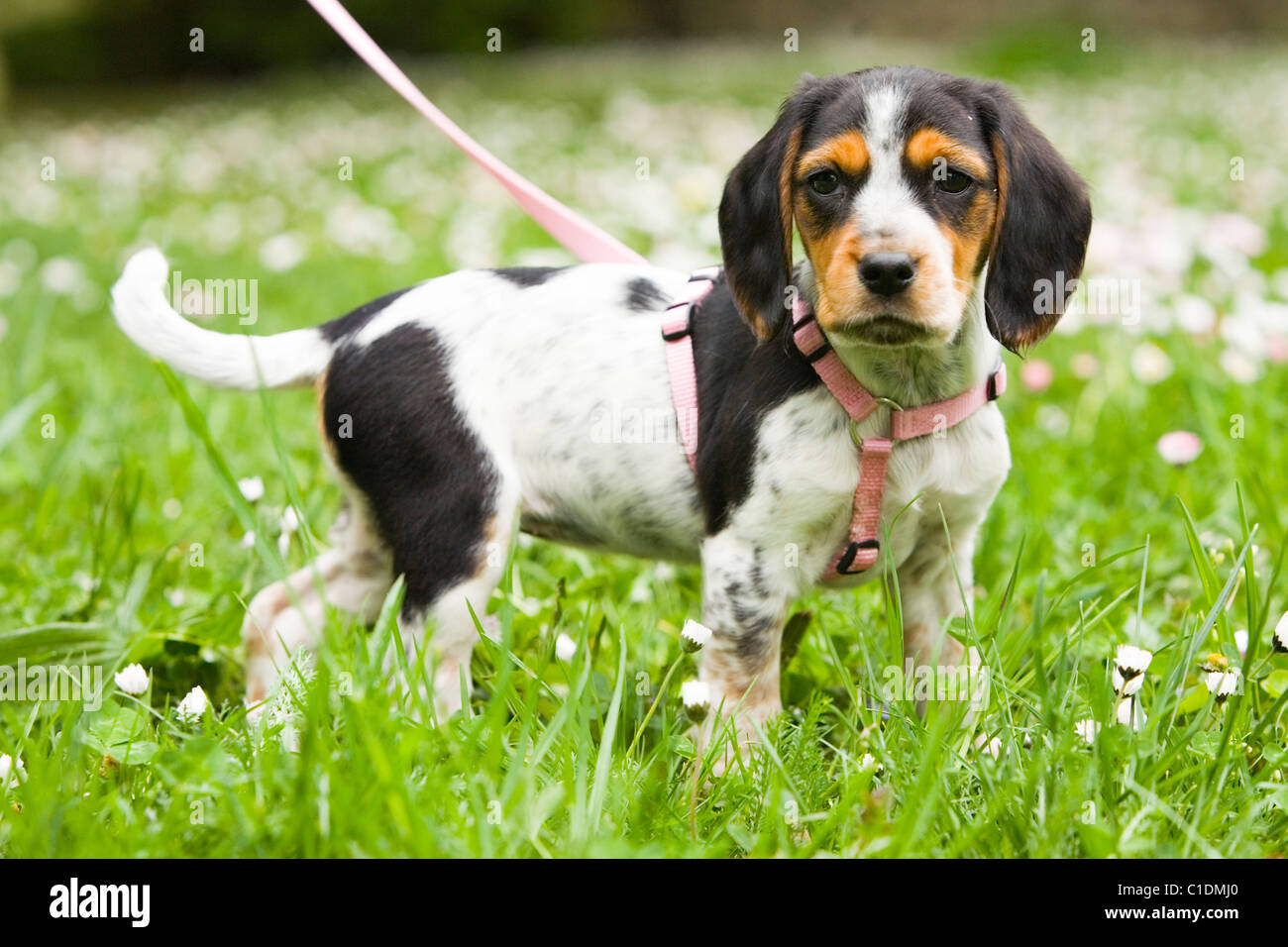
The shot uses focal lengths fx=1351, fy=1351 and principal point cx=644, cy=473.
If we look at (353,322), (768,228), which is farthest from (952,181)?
(353,322)

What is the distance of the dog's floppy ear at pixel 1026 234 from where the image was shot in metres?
2.53

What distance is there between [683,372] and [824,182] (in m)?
0.49

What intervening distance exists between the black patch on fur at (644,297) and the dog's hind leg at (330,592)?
2.54 feet

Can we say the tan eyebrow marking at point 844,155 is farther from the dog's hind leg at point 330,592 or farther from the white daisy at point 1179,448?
the white daisy at point 1179,448

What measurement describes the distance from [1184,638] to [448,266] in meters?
4.82

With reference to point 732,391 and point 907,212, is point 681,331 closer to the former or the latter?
point 732,391

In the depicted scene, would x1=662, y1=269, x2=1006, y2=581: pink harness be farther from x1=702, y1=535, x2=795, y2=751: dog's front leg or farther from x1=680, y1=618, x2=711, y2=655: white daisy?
x1=680, y1=618, x2=711, y2=655: white daisy

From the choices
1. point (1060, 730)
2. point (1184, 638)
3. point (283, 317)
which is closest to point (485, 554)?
point (1060, 730)

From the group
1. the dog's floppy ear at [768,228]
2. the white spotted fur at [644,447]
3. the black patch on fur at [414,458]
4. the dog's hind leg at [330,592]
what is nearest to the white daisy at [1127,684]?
the white spotted fur at [644,447]

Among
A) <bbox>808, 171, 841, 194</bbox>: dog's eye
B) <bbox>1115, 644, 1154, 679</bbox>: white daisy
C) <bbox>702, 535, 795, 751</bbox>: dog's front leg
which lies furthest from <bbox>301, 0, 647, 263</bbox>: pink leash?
<bbox>1115, 644, 1154, 679</bbox>: white daisy

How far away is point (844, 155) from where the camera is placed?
8.11 feet

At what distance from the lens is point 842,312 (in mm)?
2408
